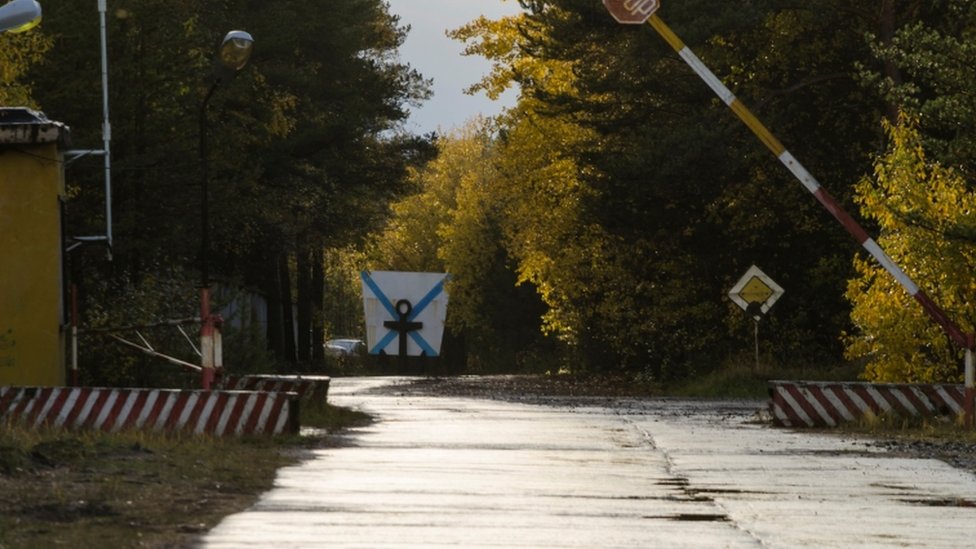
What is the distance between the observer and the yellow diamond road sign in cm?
5331

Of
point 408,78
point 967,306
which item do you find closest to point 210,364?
point 967,306

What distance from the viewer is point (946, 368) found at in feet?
118

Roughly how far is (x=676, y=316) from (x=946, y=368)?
23.0 metres

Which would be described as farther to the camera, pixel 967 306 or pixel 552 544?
pixel 967 306

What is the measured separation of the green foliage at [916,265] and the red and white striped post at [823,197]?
1.63ft

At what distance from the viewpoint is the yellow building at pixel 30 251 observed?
30.9m

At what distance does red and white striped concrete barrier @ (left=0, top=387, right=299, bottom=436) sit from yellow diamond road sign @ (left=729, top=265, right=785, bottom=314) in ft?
90.8

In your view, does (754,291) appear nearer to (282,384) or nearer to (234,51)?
(282,384)

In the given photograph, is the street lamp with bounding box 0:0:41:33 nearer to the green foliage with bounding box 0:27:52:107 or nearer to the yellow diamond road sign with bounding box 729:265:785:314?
the green foliage with bounding box 0:27:52:107

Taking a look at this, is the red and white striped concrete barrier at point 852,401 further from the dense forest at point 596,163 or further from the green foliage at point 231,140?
the green foliage at point 231,140

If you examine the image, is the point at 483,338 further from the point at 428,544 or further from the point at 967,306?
the point at 428,544

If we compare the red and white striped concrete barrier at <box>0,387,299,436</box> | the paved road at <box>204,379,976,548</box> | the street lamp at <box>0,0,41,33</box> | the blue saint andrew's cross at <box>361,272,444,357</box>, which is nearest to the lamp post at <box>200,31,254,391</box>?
the paved road at <box>204,379,976,548</box>

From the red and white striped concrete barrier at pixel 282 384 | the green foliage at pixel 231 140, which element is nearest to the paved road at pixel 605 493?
the red and white striped concrete barrier at pixel 282 384

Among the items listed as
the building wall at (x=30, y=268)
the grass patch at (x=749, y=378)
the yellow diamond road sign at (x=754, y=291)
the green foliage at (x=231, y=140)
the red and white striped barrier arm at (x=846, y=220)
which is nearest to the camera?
the building wall at (x=30, y=268)
